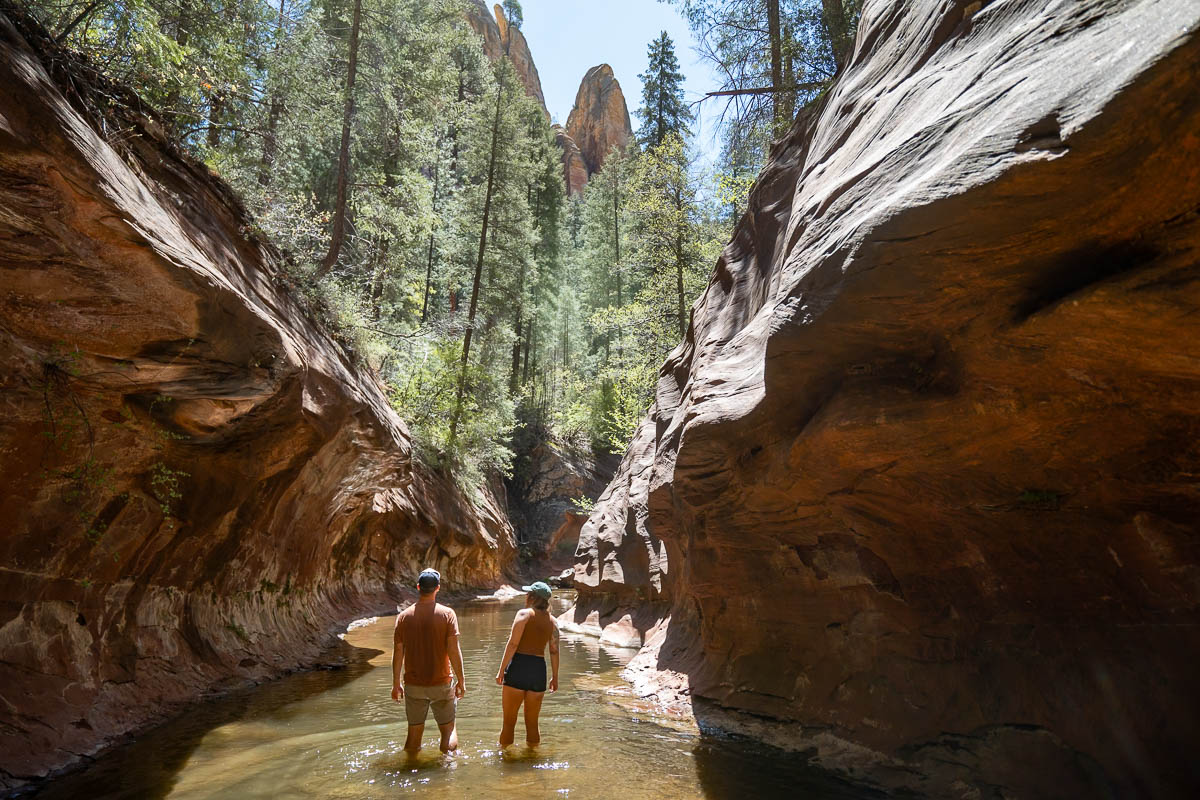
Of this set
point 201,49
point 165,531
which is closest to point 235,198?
point 201,49

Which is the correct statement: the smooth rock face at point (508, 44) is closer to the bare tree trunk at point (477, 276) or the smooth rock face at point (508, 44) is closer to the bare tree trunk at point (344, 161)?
the bare tree trunk at point (477, 276)

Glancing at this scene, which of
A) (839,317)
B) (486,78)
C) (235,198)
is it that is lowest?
(839,317)

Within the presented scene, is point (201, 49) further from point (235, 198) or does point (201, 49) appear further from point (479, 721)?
point (479, 721)

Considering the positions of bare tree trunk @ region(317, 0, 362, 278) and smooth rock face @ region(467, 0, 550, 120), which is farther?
smooth rock face @ region(467, 0, 550, 120)

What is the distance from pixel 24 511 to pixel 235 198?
477 centimetres

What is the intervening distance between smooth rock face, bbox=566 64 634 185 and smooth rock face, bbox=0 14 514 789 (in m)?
59.9

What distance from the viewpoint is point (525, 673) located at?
6477 millimetres

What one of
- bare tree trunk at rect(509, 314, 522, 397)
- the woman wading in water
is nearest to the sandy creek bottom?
the woman wading in water

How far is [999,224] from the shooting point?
3529 mm

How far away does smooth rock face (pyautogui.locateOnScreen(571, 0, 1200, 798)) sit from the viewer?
3.20 meters

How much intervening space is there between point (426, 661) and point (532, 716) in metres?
1.27

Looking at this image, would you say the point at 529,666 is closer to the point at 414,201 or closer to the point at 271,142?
the point at 271,142

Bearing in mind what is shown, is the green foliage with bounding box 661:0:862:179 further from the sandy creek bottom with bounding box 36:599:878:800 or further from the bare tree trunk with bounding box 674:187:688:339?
the sandy creek bottom with bounding box 36:599:878:800

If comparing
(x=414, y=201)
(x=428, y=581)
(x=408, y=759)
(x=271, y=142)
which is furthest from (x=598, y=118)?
(x=408, y=759)
